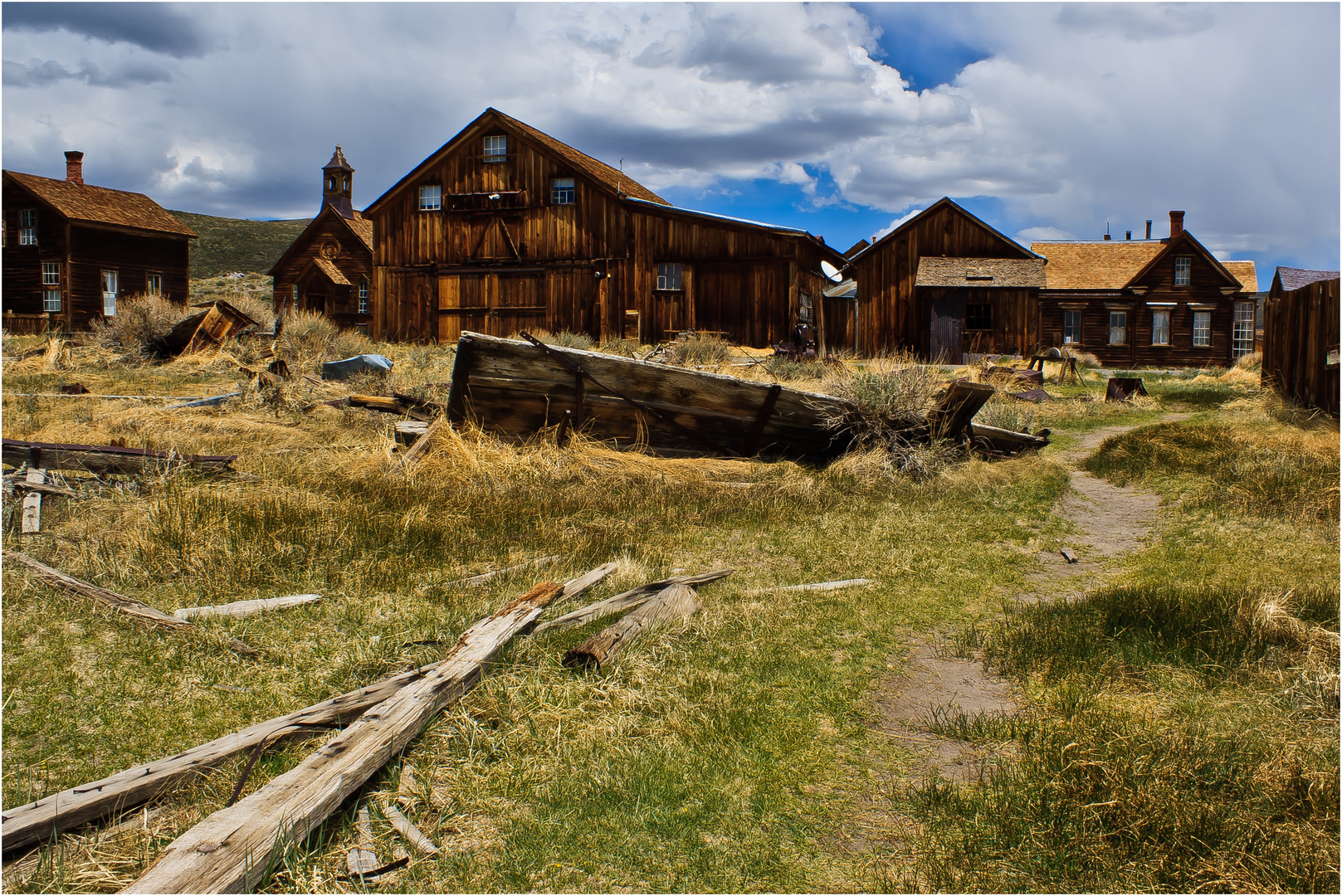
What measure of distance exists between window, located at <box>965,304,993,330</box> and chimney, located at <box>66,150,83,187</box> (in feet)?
122

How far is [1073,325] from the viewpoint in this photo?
32.7 m

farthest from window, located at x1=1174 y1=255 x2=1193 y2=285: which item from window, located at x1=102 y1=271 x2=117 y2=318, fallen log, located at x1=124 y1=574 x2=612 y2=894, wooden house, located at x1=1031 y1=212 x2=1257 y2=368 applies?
window, located at x1=102 y1=271 x2=117 y2=318

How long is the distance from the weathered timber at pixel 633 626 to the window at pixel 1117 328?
32.2m

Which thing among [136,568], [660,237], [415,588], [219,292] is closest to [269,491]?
[136,568]

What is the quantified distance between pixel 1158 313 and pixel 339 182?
40491 millimetres

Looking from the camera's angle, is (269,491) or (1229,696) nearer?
(1229,696)

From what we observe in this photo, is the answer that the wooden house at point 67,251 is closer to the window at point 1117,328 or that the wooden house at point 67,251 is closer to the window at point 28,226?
the window at point 28,226

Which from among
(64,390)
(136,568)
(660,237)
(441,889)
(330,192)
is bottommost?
(441,889)

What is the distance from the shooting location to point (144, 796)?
2836 mm

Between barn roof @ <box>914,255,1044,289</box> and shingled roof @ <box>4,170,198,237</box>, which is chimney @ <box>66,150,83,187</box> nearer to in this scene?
shingled roof @ <box>4,170,198,237</box>

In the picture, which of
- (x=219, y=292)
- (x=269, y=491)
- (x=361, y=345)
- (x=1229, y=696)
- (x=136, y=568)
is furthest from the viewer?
(x=219, y=292)

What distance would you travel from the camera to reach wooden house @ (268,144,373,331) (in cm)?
4066

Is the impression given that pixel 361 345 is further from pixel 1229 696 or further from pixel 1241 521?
pixel 1229 696

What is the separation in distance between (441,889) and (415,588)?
2826 millimetres
